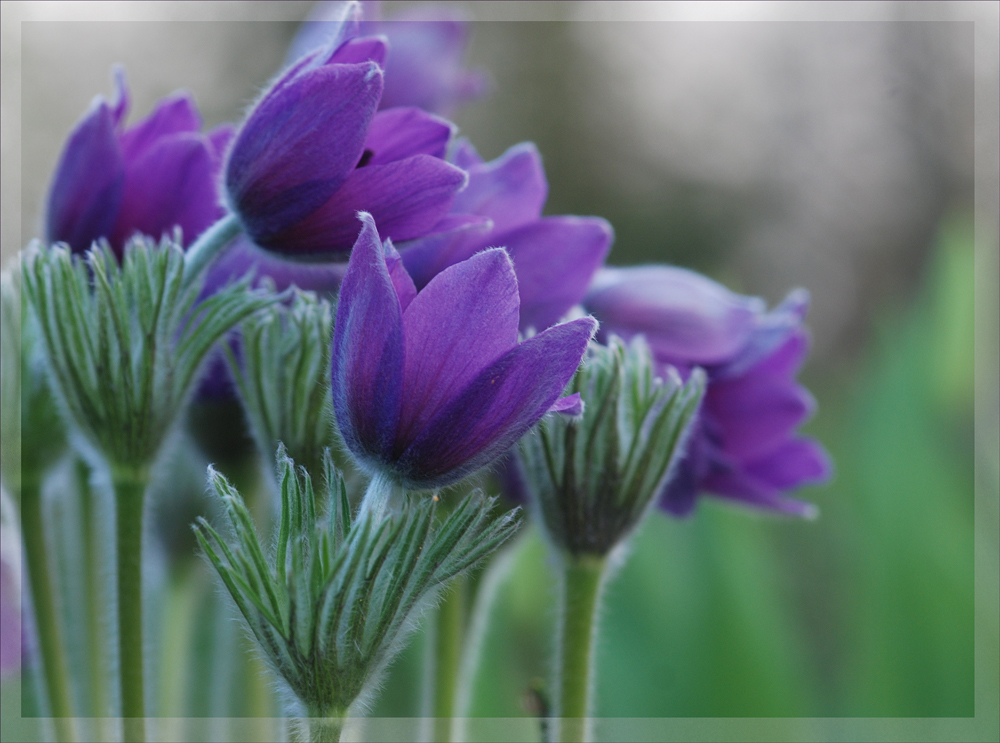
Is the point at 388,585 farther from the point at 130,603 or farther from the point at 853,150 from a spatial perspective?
the point at 853,150

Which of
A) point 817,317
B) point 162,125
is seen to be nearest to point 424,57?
point 162,125

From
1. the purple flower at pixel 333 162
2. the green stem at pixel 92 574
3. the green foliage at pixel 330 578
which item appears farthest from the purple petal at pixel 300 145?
the green stem at pixel 92 574

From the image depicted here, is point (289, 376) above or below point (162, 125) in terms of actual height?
below

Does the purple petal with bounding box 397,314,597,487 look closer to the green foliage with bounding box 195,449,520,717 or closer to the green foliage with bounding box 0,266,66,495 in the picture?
the green foliage with bounding box 195,449,520,717

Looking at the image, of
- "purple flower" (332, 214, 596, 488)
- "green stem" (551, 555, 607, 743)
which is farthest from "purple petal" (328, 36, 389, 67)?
"green stem" (551, 555, 607, 743)

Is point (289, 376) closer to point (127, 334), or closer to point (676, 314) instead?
point (127, 334)
